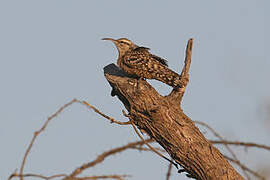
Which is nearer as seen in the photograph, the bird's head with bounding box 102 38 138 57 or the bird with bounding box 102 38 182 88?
the bird with bounding box 102 38 182 88

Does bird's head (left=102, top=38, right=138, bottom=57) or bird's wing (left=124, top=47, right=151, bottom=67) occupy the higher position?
bird's head (left=102, top=38, right=138, bottom=57)

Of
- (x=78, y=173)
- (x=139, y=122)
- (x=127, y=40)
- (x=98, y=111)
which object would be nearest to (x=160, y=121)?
(x=139, y=122)

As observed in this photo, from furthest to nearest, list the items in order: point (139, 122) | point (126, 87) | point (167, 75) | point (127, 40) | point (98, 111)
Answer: point (127, 40)
point (167, 75)
point (126, 87)
point (139, 122)
point (98, 111)

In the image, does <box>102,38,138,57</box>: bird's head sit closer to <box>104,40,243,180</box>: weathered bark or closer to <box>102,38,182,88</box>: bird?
<box>102,38,182,88</box>: bird

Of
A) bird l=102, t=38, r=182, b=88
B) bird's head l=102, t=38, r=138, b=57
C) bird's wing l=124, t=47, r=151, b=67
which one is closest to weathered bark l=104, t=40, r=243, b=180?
bird l=102, t=38, r=182, b=88

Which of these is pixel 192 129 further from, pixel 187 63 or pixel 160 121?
pixel 187 63

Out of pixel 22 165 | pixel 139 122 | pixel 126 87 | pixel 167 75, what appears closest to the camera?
pixel 22 165

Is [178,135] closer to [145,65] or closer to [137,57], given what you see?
[145,65]

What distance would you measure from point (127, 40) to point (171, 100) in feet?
11.1

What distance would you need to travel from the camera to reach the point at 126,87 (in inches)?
218

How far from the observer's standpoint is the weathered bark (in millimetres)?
4812

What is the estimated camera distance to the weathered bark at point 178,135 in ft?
15.8

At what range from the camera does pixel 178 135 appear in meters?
4.89

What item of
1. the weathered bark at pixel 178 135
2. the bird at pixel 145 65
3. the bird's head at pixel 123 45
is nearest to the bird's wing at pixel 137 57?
the bird at pixel 145 65
